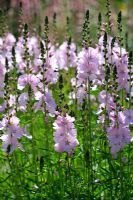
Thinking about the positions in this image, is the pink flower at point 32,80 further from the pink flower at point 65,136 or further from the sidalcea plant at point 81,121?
the pink flower at point 65,136

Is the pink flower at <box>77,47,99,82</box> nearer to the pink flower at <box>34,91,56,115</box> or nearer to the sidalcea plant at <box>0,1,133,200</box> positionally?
the sidalcea plant at <box>0,1,133,200</box>

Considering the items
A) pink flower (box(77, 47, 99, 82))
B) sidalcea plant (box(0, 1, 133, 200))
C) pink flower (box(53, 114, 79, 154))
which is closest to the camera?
pink flower (box(53, 114, 79, 154))

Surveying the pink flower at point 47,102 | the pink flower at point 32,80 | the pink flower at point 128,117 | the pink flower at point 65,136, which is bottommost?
the pink flower at point 65,136

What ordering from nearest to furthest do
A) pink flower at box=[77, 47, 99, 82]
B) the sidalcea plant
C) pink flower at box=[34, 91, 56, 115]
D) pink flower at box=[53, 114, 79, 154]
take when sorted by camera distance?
pink flower at box=[53, 114, 79, 154]
the sidalcea plant
pink flower at box=[34, 91, 56, 115]
pink flower at box=[77, 47, 99, 82]

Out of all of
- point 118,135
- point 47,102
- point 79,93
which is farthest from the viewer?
point 79,93

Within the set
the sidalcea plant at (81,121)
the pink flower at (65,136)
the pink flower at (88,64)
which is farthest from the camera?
the pink flower at (88,64)

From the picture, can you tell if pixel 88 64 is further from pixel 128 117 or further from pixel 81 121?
pixel 128 117

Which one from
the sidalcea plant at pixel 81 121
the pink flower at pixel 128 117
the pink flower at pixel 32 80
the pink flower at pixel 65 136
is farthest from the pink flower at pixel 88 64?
the pink flower at pixel 65 136

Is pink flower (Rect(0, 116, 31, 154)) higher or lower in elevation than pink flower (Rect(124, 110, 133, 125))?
lower

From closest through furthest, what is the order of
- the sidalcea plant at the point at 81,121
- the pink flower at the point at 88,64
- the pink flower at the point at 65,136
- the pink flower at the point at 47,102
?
the pink flower at the point at 65,136, the sidalcea plant at the point at 81,121, the pink flower at the point at 47,102, the pink flower at the point at 88,64

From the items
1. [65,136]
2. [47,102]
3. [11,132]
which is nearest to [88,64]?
[47,102]

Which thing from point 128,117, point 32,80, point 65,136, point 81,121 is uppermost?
point 32,80

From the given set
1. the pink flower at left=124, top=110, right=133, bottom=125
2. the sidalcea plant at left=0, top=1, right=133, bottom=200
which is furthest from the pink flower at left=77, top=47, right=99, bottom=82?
the pink flower at left=124, top=110, right=133, bottom=125

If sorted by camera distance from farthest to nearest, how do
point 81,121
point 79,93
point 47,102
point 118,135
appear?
1. point 79,93
2. point 81,121
3. point 47,102
4. point 118,135
